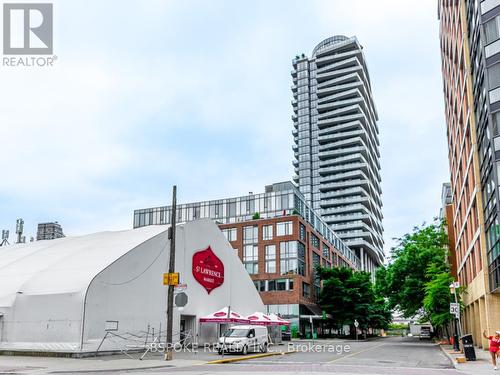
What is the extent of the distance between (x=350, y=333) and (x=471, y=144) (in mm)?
50013

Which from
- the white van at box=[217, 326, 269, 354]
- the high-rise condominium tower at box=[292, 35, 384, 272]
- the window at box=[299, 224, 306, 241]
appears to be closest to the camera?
the white van at box=[217, 326, 269, 354]

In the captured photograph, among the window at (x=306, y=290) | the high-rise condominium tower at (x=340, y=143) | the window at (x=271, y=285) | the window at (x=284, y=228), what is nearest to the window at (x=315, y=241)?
the window at (x=306, y=290)

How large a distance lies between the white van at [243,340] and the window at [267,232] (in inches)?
1790

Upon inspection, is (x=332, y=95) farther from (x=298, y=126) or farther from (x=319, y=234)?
(x=319, y=234)

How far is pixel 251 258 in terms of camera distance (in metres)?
77.9

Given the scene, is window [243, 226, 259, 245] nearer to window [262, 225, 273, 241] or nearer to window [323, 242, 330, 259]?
window [262, 225, 273, 241]

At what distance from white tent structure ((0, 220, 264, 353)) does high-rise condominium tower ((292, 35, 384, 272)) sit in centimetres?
11258

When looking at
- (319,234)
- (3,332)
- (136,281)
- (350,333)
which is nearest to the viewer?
(3,332)

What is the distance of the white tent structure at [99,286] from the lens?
27.8 metres

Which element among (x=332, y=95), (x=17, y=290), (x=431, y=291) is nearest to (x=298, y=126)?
(x=332, y=95)

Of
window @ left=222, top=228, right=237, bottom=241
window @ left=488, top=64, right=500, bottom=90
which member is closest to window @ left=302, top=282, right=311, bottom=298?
window @ left=222, top=228, right=237, bottom=241

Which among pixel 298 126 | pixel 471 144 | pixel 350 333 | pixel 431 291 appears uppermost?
pixel 298 126

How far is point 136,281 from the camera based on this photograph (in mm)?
31922

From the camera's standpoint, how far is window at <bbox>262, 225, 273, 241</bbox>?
3044 inches
